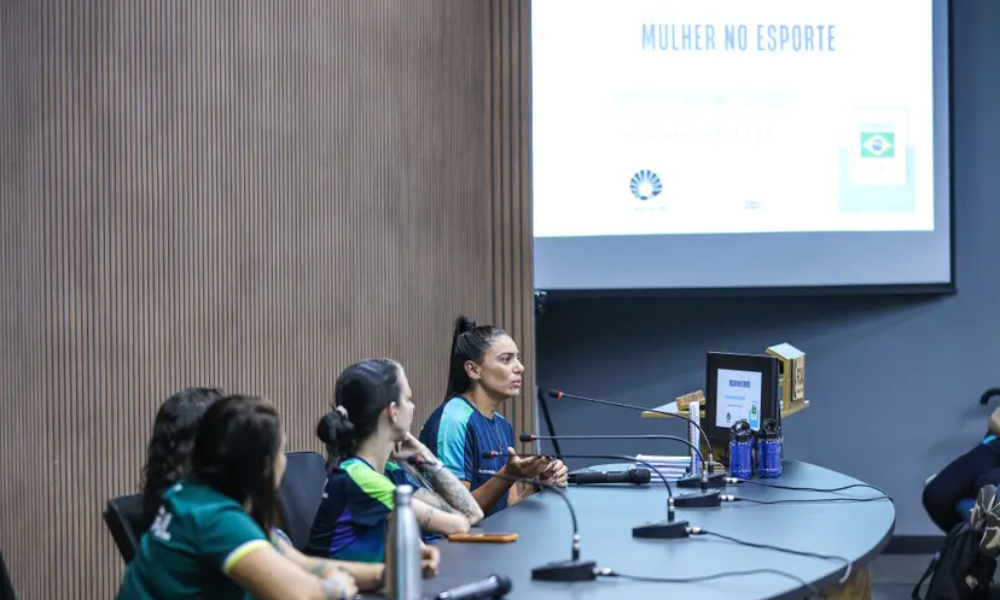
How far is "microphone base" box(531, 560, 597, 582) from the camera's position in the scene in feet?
7.59

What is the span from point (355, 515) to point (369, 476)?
0.30 feet

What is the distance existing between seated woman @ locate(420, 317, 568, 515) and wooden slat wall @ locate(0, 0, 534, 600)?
87 centimetres

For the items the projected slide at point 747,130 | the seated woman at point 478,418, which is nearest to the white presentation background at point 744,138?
the projected slide at point 747,130

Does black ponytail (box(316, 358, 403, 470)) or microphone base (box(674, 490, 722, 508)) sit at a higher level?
black ponytail (box(316, 358, 403, 470))

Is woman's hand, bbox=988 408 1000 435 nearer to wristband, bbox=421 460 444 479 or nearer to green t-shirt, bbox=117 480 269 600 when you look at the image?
wristband, bbox=421 460 444 479

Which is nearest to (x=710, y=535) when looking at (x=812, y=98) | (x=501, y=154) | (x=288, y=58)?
(x=288, y=58)

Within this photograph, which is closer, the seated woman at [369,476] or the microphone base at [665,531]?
the seated woman at [369,476]

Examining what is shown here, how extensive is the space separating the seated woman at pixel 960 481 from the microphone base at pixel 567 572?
10.5 ft

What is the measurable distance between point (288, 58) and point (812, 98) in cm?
281

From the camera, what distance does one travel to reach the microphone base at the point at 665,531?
9.11 ft

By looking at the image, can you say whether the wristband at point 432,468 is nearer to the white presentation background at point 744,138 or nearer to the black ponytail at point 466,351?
the black ponytail at point 466,351

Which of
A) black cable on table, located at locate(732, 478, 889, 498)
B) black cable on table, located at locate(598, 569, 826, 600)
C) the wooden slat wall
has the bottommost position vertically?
black cable on table, located at locate(732, 478, 889, 498)

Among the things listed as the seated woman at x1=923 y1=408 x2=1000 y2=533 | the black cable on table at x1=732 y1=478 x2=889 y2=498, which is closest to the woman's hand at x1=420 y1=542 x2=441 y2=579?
the black cable on table at x1=732 y1=478 x2=889 y2=498

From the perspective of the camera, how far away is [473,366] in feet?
12.4
